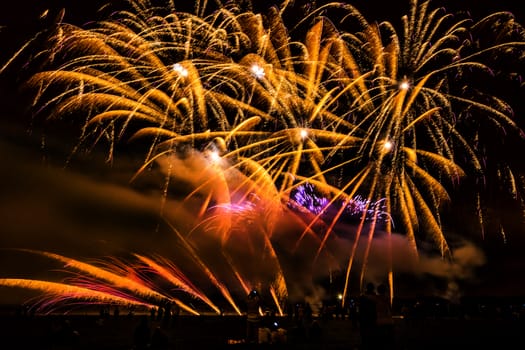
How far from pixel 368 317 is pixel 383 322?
288 millimetres

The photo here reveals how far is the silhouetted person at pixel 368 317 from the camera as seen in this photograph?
8250mm

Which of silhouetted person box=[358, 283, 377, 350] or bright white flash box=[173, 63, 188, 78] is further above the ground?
bright white flash box=[173, 63, 188, 78]

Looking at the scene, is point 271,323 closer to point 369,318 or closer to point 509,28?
point 369,318

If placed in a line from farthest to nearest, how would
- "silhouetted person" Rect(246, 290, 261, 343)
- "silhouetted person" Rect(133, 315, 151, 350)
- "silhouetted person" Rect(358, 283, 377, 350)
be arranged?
Answer: "silhouetted person" Rect(246, 290, 261, 343)
"silhouetted person" Rect(133, 315, 151, 350)
"silhouetted person" Rect(358, 283, 377, 350)

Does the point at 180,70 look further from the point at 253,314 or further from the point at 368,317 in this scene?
the point at 368,317

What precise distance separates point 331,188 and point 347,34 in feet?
17.9

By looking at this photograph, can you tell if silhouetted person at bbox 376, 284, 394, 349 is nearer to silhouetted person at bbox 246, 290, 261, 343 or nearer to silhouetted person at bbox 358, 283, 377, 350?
silhouetted person at bbox 358, 283, 377, 350

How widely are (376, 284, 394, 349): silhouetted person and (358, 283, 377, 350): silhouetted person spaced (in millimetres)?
81

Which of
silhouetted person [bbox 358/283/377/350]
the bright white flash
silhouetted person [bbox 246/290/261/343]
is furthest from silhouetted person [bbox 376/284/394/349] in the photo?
the bright white flash

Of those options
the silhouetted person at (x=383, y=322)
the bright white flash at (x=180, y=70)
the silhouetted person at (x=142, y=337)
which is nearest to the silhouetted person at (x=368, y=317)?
the silhouetted person at (x=383, y=322)

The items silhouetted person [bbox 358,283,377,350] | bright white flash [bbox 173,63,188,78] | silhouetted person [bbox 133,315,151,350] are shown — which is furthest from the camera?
bright white flash [bbox 173,63,188,78]

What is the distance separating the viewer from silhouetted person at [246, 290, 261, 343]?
11.4 metres

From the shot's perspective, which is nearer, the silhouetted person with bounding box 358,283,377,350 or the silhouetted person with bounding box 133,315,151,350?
the silhouetted person with bounding box 358,283,377,350

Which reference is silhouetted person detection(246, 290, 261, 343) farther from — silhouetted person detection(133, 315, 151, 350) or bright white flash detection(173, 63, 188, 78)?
bright white flash detection(173, 63, 188, 78)
